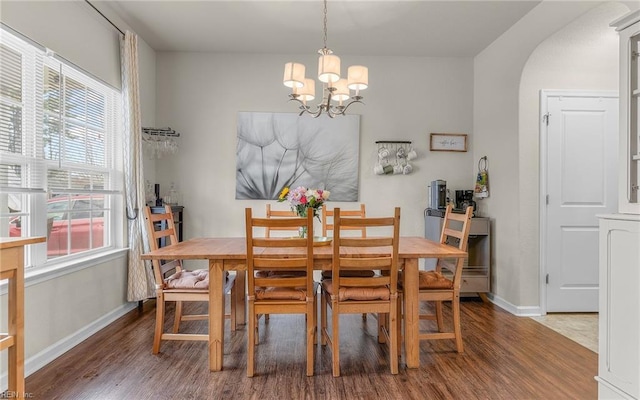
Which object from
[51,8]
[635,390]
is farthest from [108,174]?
[635,390]

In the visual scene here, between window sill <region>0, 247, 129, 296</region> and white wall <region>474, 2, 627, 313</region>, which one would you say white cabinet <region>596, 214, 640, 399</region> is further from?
window sill <region>0, 247, 129, 296</region>

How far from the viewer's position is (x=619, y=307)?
1.86m

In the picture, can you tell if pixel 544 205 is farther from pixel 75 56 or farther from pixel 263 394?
pixel 75 56

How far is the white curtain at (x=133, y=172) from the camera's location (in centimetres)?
340

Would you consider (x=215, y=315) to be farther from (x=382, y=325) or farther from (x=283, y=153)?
(x=283, y=153)

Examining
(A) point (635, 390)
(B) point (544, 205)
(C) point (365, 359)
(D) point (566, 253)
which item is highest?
(B) point (544, 205)

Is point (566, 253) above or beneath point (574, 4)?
beneath

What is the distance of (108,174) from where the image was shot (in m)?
3.36

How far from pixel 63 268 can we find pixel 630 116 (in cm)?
378

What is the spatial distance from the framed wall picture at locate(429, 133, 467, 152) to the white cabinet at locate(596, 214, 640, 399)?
2.49 m

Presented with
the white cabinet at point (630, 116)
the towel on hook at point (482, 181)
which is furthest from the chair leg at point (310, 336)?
the towel on hook at point (482, 181)

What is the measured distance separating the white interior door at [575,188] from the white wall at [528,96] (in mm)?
114

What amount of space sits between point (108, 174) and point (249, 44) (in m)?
2.05

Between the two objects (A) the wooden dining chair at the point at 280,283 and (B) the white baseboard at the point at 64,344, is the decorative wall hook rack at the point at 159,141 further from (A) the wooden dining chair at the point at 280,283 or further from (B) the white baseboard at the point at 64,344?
(A) the wooden dining chair at the point at 280,283
